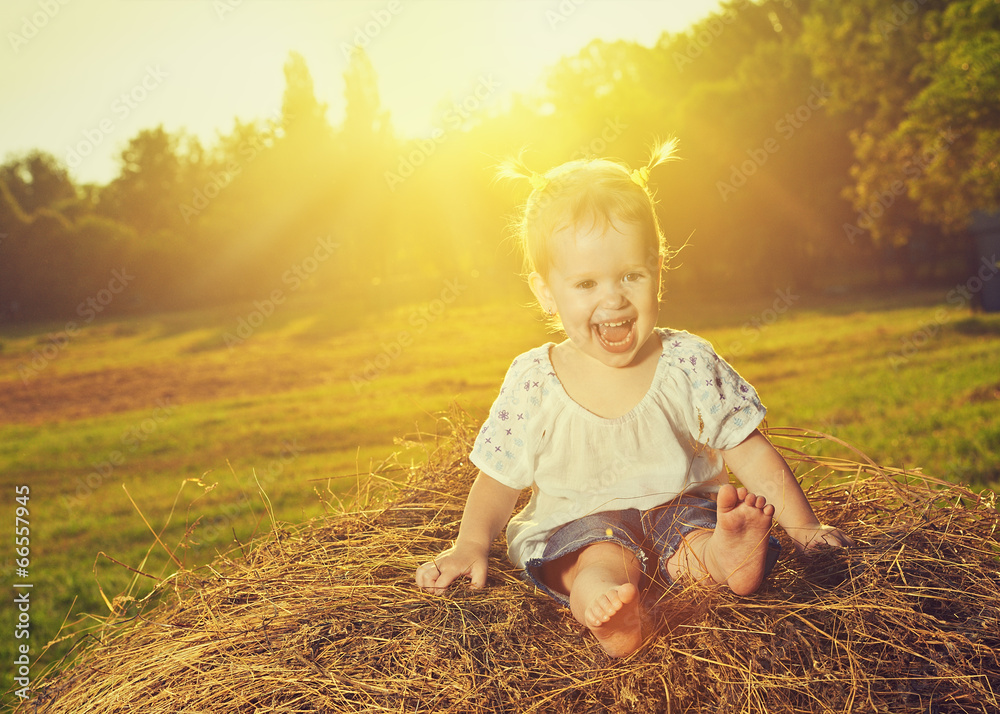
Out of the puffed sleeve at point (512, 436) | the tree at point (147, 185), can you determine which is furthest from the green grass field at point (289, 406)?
the tree at point (147, 185)

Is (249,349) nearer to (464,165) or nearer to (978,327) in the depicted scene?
(464,165)

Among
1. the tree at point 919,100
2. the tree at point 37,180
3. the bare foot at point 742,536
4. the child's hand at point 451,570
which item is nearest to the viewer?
the bare foot at point 742,536

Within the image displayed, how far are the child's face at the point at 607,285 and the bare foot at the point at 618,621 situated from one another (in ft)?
2.66

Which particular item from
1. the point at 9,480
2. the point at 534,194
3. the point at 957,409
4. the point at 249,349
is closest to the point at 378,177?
the point at 249,349

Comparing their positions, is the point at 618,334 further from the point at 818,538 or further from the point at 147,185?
the point at 147,185

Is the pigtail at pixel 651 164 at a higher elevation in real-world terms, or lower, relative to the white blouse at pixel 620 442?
higher

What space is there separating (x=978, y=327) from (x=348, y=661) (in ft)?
44.6

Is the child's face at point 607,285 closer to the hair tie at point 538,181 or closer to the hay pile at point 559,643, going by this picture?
the hair tie at point 538,181

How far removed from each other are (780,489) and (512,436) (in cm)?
85

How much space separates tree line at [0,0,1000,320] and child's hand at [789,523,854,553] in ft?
39.2

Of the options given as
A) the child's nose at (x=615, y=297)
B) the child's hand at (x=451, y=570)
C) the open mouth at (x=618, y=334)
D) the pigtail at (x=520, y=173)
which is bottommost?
the child's hand at (x=451, y=570)

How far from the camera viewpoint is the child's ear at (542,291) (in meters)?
2.38

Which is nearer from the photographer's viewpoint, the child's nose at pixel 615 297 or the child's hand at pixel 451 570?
the child's hand at pixel 451 570

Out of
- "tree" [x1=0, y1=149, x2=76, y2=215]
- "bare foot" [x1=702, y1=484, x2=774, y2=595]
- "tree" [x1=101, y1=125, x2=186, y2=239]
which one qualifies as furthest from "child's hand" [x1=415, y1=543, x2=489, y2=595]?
"tree" [x1=0, y1=149, x2=76, y2=215]
